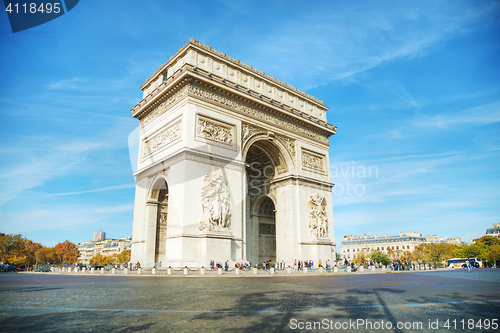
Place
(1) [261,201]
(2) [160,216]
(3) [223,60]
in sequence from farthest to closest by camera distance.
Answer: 1. (1) [261,201]
2. (2) [160,216]
3. (3) [223,60]

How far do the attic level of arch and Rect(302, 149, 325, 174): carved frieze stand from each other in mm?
1546

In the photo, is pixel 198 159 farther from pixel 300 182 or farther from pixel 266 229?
pixel 266 229

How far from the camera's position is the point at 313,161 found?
28.5 metres

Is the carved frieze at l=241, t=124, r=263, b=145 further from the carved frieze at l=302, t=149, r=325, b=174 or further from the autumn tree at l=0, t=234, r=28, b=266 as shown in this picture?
the autumn tree at l=0, t=234, r=28, b=266

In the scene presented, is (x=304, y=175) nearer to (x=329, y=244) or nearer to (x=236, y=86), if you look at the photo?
(x=329, y=244)

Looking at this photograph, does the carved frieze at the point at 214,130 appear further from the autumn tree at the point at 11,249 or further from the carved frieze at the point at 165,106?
the autumn tree at the point at 11,249

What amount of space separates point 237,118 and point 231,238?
8367 millimetres

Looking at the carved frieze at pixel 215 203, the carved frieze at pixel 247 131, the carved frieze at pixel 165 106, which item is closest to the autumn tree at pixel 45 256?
the carved frieze at pixel 165 106

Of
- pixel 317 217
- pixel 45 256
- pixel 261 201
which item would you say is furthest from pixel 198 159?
pixel 45 256

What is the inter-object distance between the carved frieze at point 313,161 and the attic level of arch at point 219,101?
60.9 inches

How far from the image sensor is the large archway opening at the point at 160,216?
23.6m

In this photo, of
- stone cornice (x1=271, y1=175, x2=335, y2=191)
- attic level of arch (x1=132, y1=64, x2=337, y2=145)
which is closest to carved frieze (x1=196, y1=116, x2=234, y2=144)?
attic level of arch (x1=132, y1=64, x2=337, y2=145)

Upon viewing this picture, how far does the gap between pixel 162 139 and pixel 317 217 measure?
1342cm

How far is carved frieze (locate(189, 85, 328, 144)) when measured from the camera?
2157cm
